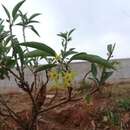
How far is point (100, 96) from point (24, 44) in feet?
8.47

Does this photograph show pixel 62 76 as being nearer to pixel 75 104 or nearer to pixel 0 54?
pixel 0 54

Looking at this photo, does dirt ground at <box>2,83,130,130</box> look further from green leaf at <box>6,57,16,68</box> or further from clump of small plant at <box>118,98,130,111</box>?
green leaf at <box>6,57,16,68</box>

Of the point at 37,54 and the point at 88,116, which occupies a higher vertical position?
the point at 37,54

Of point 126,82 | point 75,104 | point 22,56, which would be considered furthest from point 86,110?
point 22,56

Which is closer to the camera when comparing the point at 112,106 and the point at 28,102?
the point at 112,106

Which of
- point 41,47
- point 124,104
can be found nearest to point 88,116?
point 124,104

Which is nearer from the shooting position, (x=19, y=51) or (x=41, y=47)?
(x=41, y=47)

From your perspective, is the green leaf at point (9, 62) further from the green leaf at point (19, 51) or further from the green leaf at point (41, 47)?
the green leaf at point (41, 47)

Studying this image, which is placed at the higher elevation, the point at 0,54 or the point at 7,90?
the point at 0,54

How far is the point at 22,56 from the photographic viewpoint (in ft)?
8.38

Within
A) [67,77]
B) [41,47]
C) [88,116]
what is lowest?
[88,116]

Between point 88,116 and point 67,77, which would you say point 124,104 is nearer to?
point 88,116

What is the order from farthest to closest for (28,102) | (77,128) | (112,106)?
1. (28,102)
2. (112,106)
3. (77,128)

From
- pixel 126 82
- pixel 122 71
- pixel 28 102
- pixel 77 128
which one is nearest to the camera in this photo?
pixel 77 128
